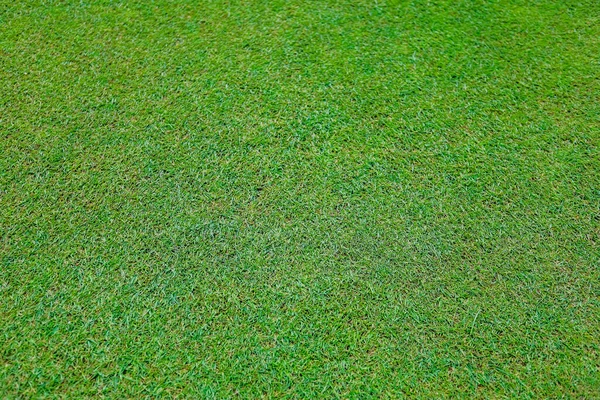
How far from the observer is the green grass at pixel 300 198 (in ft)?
5.97

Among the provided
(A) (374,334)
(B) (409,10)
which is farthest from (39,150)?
(B) (409,10)

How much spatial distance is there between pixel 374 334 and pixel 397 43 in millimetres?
1405

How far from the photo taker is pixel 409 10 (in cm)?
267

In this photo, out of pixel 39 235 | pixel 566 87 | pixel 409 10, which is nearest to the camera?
pixel 39 235

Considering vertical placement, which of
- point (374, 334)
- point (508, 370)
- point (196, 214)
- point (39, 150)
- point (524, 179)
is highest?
point (39, 150)

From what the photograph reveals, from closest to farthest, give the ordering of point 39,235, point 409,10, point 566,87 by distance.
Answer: point 39,235, point 566,87, point 409,10

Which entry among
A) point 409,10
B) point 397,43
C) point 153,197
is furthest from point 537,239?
point 153,197

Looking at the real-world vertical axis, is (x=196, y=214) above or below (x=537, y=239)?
above

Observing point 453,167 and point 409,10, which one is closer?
point 453,167

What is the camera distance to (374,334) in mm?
1861

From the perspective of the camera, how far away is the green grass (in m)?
1.82

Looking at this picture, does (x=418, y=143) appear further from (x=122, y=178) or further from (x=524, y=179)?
(x=122, y=178)

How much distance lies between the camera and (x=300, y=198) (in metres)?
2.11

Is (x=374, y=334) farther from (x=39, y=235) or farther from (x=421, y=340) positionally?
(x=39, y=235)
